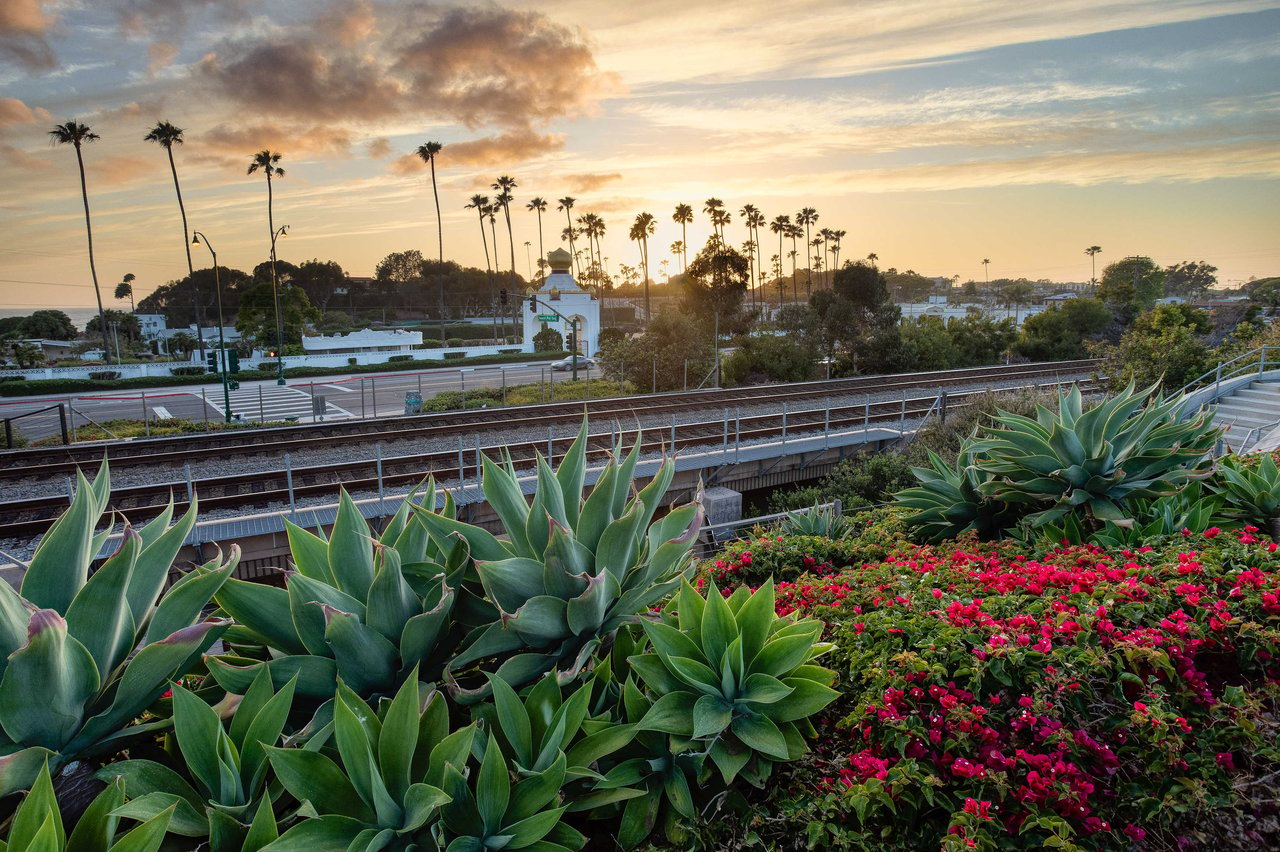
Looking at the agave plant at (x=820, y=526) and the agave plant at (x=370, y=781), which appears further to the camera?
the agave plant at (x=820, y=526)

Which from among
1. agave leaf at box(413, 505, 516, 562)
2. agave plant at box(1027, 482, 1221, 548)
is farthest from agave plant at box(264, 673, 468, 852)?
agave plant at box(1027, 482, 1221, 548)

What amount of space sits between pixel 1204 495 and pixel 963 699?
3.93m

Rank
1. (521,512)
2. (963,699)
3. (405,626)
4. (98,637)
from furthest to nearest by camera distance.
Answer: (521,512) < (963,699) < (405,626) < (98,637)

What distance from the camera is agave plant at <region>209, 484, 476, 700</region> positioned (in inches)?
92.8

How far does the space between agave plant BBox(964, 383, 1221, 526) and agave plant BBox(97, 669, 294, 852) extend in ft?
15.1

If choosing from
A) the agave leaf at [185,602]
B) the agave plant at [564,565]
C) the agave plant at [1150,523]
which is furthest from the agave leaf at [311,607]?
the agave plant at [1150,523]

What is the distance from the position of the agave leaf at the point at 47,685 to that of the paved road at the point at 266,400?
22.6 meters

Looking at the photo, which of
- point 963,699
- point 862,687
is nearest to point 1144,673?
point 963,699

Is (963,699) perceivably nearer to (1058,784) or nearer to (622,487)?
(1058,784)

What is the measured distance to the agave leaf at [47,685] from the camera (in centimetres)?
190

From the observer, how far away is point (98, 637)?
2195 mm

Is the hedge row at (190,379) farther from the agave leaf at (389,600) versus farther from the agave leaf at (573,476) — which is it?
the agave leaf at (389,600)

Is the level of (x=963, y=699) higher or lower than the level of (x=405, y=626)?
lower

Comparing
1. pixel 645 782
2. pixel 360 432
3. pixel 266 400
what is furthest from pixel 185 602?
pixel 266 400
